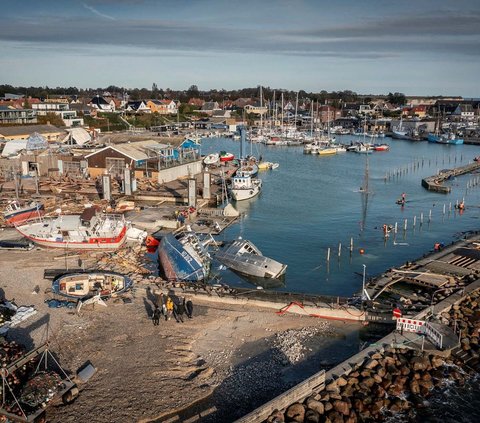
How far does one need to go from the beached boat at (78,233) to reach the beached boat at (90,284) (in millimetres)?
5722

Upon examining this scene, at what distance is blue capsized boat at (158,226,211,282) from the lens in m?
24.6

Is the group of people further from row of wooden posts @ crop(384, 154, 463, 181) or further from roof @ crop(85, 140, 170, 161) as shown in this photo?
row of wooden posts @ crop(384, 154, 463, 181)

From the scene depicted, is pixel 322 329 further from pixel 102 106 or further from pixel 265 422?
pixel 102 106

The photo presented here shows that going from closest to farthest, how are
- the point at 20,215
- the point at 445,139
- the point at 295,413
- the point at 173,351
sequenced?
the point at 295,413
the point at 173,351
the point at 20,215
the point at 445,139

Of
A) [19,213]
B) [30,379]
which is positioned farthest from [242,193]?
[30,379]

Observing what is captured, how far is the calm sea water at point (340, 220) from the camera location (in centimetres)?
2953

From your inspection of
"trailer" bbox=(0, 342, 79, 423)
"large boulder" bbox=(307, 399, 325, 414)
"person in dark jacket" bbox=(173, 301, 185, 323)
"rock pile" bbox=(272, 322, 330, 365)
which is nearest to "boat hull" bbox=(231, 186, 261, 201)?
"person in dark jacket" bbox=(173, 301, 185, 323)

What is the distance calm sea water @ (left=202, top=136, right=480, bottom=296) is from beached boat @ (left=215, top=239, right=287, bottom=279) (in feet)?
2.02

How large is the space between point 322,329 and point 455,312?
6213 millimetres

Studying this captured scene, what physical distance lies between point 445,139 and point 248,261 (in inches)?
3727

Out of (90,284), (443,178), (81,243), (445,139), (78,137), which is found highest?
(78,137)

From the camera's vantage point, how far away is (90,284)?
2220cm

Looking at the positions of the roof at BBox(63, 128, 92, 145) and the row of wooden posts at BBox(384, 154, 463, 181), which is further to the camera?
the row of wooden posts at BBox(384, 154, 463, 181)

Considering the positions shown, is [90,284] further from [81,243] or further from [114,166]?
[114,166]
